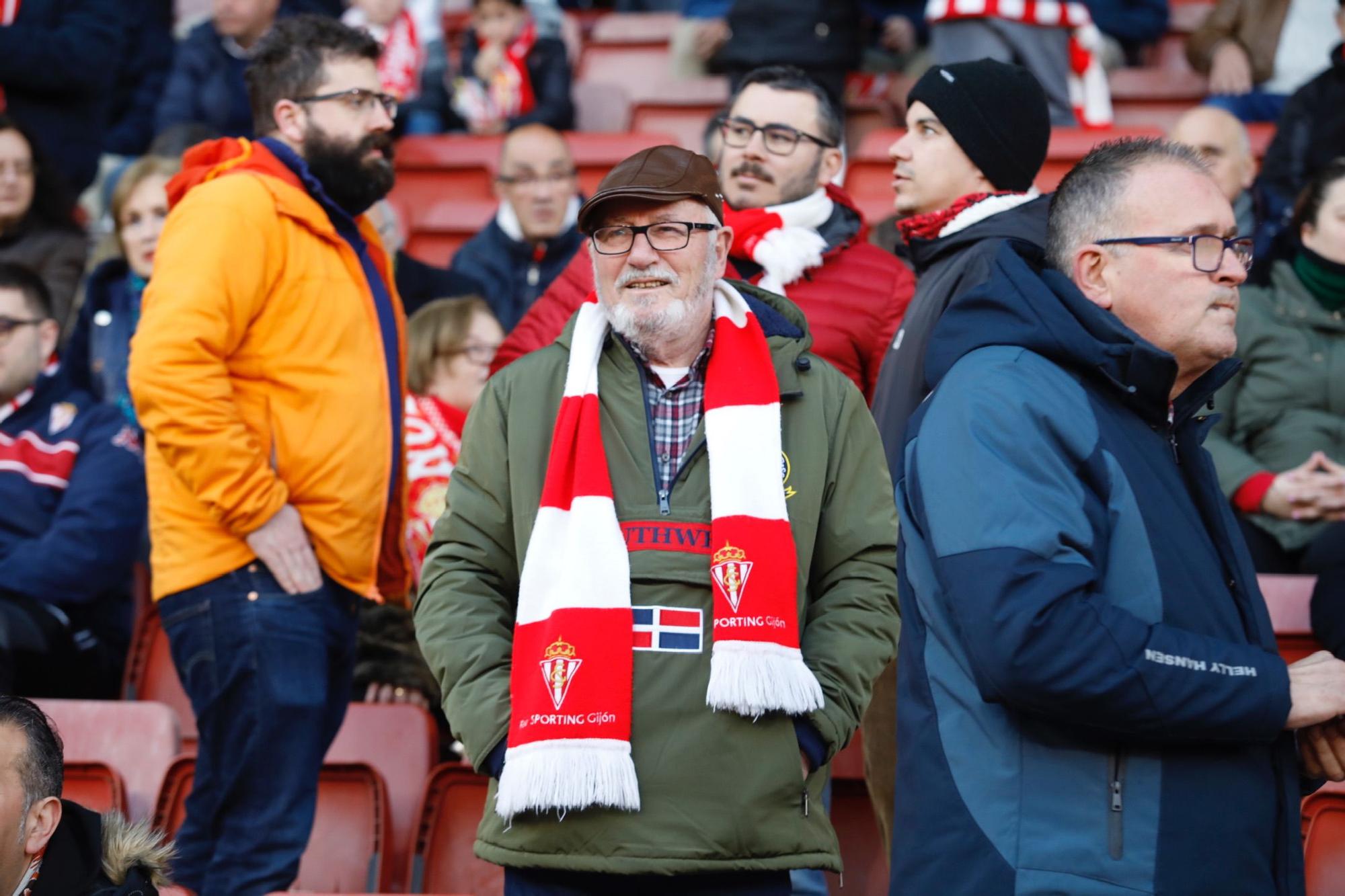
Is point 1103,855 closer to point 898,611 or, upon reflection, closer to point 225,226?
point 898,611

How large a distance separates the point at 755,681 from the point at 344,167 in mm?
1737

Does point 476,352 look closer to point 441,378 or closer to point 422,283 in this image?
point 441,378

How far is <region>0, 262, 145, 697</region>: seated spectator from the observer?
397cm

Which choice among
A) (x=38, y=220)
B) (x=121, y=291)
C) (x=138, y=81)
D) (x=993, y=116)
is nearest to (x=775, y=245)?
(x=993, y=116)

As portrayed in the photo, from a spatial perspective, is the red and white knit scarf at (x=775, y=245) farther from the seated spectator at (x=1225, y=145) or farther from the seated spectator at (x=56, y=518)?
the seated spectator at (x=1225, y=145)

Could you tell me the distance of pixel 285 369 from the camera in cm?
318

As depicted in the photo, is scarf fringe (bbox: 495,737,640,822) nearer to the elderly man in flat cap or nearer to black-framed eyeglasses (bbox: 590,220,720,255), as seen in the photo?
the elderly man in flat cap

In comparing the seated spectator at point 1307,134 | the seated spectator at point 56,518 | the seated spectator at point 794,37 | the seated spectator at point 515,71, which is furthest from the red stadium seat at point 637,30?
the seated spectator at point 56,518

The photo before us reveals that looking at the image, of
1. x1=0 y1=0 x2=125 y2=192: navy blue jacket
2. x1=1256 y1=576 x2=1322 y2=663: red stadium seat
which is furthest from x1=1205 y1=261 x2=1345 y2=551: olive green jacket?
x1=0 y1=0 x2=125 y2=192: navy blue jacket

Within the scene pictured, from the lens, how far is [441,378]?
4.52m

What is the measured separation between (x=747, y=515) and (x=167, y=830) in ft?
5.87

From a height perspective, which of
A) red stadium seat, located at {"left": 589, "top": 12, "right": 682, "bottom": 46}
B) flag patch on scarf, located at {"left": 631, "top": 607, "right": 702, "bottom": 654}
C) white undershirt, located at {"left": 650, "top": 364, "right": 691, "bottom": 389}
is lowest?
flag patch on scarf, located at {"left": 631, "top": 607, "right": 702, "bottom": 654}

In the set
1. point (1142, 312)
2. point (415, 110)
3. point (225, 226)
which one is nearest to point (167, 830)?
point (225, 226)

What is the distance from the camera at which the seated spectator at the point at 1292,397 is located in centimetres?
393
